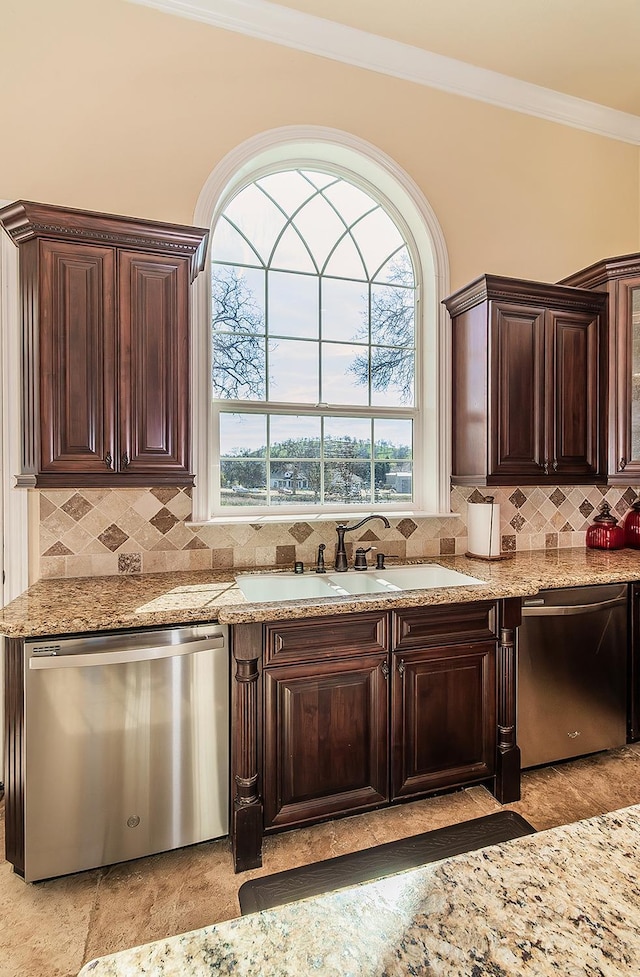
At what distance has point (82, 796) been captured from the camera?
1770 mm

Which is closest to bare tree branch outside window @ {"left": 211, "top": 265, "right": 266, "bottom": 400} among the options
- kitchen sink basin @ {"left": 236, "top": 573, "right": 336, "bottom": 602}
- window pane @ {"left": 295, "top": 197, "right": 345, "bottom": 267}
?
window pane @ {"left": 295, "top": 197, "right": 345, "bottom": 267}

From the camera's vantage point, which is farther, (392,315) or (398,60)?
(392,315)

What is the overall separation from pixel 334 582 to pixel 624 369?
2.05 metres

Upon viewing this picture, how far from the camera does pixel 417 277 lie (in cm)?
308

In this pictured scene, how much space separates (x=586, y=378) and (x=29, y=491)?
2.98 metres

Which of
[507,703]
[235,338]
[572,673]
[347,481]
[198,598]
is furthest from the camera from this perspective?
[347,481]

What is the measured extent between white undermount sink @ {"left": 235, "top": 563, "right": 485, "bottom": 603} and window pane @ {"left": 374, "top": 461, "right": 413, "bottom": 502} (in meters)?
0.55

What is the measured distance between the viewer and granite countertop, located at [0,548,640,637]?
176 cm

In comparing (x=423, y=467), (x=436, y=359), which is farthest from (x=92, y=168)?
(x=423, y=467)

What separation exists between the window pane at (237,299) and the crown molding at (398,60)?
1162 millimetres

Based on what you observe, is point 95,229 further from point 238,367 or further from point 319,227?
point 319,227

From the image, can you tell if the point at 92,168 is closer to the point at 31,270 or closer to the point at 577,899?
the point at 31,270

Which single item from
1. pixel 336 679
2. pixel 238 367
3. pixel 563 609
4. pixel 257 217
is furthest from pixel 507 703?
pixel 257 217

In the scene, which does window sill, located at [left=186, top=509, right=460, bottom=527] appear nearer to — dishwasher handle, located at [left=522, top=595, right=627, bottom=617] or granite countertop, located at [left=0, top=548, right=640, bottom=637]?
granite countertop, located at [left=0, top=548, right=640, bottom=637]
